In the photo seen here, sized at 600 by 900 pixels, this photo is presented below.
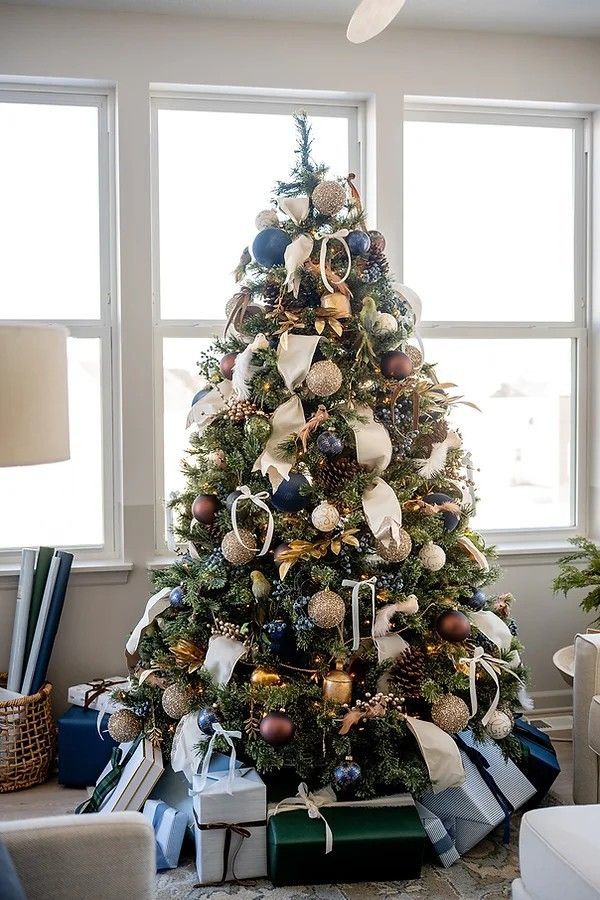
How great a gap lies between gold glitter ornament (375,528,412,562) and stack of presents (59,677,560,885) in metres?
0.65

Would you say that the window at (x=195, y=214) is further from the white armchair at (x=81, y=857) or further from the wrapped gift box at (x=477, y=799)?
the white armchair at (x=81, y=857)

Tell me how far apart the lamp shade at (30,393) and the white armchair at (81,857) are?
24.9 inches

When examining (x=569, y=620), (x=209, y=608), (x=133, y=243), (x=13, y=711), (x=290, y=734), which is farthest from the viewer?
(x=569, y=620)

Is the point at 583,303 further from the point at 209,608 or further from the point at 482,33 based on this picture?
the point at 209,608

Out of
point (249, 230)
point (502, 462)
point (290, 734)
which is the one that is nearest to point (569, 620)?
point (502, 462)

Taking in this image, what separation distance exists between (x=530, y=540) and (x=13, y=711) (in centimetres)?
212

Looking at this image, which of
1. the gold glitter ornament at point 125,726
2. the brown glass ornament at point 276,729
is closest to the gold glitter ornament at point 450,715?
the brown glass ornament at point 276,729

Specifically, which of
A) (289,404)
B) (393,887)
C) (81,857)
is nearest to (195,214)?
(289,404)

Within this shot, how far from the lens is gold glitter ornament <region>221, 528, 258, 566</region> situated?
8.48ft

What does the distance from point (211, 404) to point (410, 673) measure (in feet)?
3.22

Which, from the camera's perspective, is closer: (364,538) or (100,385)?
(364,538)

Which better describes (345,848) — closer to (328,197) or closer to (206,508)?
(206,508)

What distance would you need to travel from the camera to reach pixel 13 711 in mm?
3074

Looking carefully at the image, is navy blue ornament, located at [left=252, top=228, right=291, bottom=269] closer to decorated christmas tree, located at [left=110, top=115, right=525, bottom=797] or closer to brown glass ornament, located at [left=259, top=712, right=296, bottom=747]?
decorated christmas tree, located at [left=110, top=115, right=525, bottom=797]
